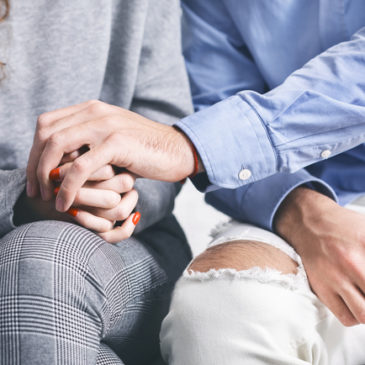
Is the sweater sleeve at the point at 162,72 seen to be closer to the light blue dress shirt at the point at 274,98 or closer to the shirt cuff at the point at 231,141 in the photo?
the light blue dress shirt at the point at 274,98

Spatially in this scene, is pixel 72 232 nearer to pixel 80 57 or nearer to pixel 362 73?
pixel 80 57

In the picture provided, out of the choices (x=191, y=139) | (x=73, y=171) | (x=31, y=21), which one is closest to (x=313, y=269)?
(x=191, y=139)

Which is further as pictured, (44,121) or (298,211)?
(298,211)

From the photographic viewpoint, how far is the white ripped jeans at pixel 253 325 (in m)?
0.59

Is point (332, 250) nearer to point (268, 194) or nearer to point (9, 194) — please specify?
point (268, 194)

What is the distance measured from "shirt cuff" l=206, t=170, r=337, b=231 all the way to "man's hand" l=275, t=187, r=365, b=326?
0.10 feet

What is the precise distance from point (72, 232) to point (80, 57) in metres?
0.34

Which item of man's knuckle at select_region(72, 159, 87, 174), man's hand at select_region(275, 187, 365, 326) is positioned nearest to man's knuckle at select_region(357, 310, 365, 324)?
man's hand at select_region(275, 187, 365, 326)

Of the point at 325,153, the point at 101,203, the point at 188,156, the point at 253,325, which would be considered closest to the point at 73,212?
the point at 101,203

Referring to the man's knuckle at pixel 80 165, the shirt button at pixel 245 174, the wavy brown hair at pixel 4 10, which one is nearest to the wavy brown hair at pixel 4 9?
the wavy brown hair at pixel 4 10

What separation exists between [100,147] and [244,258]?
242mm

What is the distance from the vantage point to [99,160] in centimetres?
59

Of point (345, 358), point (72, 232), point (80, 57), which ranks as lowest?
point (345, 358)

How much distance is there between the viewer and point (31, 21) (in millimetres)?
783
